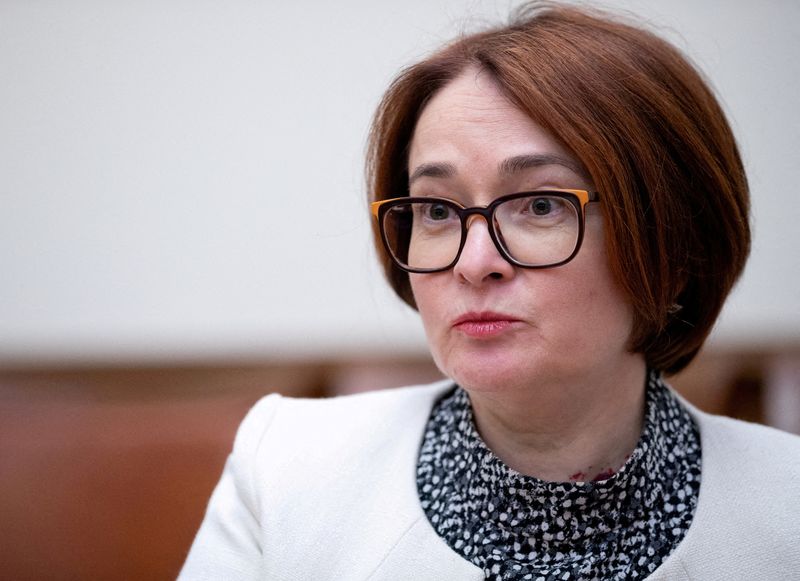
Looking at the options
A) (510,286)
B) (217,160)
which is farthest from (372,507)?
(217,160)

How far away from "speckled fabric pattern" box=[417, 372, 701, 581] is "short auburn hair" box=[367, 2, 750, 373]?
0.20 m

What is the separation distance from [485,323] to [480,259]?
9 cm

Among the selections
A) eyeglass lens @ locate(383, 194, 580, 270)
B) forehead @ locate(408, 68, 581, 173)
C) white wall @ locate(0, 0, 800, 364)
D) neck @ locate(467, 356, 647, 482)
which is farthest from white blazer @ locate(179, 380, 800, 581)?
white wall @ locate(0, 0, 800, 364)

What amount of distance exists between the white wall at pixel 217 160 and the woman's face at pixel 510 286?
3.97 feet

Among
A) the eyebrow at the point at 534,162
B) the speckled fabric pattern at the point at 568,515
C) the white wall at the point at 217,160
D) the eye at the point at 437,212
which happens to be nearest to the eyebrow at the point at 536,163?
the eyebrow at the point at 534,162

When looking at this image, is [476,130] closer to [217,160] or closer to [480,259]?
[480,259]

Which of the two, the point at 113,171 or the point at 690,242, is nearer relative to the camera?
the point at 690,242

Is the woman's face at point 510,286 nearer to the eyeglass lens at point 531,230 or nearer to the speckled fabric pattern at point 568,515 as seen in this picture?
the eyeglass lens at point 531,230

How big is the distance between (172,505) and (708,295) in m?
1.30

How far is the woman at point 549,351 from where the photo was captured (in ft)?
3.27

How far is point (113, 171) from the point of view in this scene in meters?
2.25

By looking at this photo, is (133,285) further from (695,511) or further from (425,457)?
(695,511)

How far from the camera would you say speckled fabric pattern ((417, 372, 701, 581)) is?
1037 mm

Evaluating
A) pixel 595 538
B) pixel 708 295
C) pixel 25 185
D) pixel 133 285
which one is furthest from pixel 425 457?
pixel 25 185
